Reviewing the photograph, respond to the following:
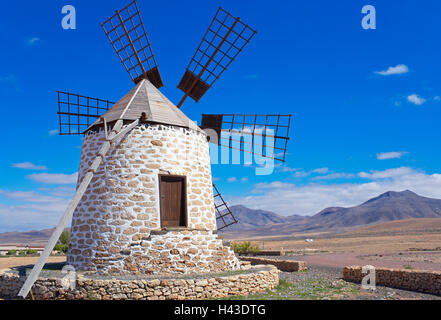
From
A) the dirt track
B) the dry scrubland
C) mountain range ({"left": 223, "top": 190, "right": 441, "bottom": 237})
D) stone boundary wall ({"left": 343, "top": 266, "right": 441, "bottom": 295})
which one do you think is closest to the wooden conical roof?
stone boundary wall ({"left": 343, "top": 266, "right": 441, "bottom": 295})

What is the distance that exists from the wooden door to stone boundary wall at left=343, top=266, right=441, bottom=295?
6263 millimetres

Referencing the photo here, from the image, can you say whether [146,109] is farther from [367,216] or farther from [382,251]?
[367,216]

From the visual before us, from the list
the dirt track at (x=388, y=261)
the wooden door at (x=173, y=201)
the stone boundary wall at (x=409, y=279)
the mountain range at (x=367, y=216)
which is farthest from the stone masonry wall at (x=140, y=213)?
the mountain range at (x=367, y=216)

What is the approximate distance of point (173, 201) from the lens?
10453 millimetres

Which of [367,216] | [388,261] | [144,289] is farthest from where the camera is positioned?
[367,216]

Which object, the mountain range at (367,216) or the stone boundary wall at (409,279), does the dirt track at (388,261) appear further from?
the mountain range at (367,216)

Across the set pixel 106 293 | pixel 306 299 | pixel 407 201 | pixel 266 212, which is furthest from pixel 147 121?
pixel 266 212

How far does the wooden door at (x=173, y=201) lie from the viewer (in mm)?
10258

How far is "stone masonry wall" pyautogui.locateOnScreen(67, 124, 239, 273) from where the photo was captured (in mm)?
9414

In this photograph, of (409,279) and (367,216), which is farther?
(367,216)

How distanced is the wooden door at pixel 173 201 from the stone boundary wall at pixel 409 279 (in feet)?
20.5

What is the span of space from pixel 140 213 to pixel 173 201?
1.05 m

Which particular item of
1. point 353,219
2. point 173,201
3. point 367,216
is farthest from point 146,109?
point 353,219

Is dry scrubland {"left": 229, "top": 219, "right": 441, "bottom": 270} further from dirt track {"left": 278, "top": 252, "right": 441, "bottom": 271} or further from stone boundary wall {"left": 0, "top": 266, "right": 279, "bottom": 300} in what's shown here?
stone boundary wall {"left": 0, "top": 266, "right": 279, "bottom": 300}
